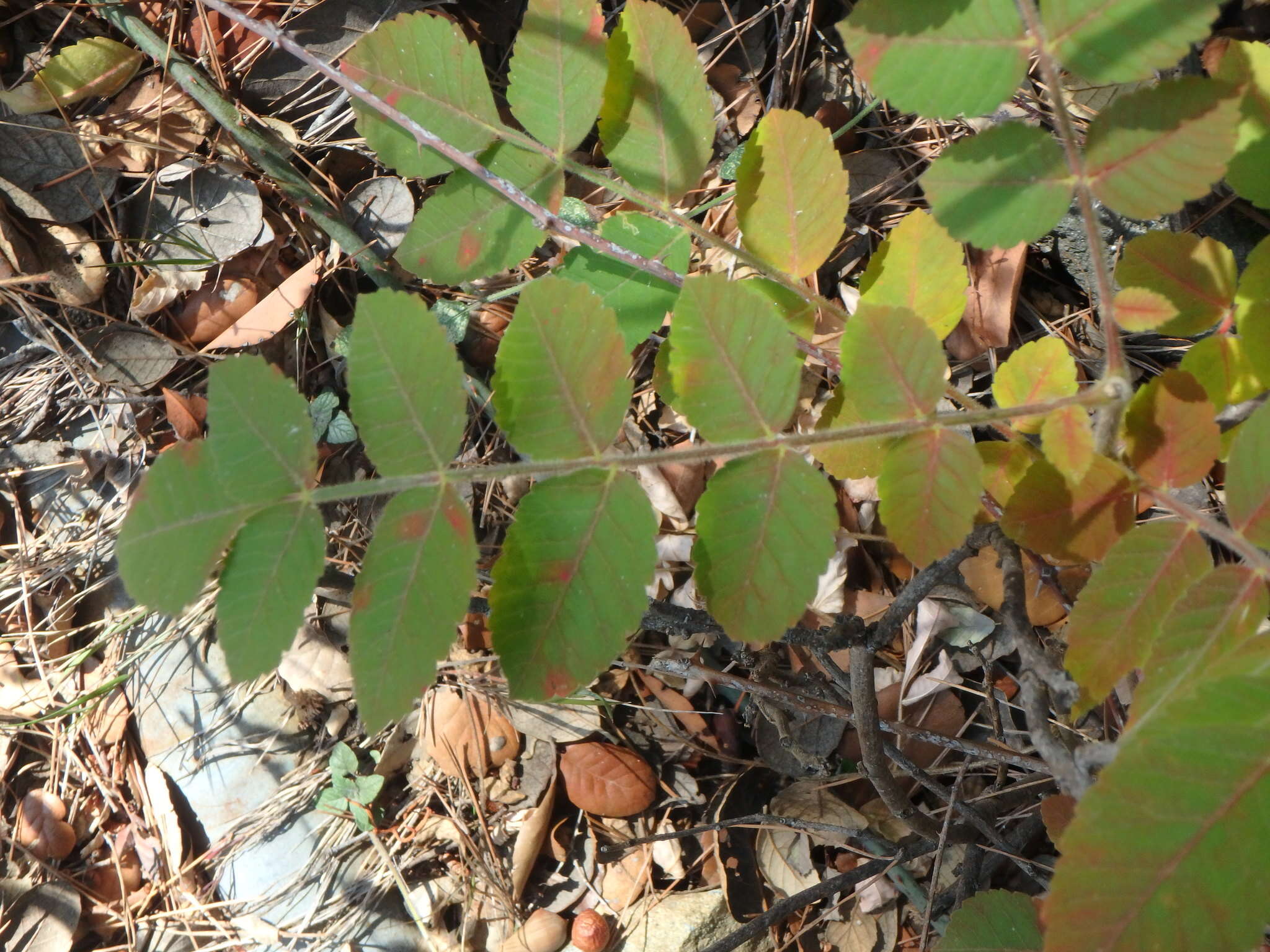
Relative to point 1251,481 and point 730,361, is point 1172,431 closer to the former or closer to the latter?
point 1251,481

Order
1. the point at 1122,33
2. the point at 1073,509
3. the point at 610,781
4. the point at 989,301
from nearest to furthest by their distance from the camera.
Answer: the point at 1122,33
the point at 1073,509
the point at 989,301
the point at 610,781

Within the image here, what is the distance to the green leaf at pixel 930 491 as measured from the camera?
106 cm

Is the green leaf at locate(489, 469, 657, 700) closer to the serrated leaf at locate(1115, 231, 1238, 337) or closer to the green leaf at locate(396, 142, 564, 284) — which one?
the green leaf at locate(396, 142, 564, 284)

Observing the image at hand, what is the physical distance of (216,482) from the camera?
41.6 inches

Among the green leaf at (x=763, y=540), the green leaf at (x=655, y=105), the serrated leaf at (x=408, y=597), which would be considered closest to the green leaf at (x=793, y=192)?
the green leaf at (x=655, y=105)

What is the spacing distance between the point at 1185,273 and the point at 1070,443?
0.45 meters

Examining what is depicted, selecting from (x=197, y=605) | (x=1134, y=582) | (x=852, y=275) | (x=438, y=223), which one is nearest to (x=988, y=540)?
(x=1134, y=582)

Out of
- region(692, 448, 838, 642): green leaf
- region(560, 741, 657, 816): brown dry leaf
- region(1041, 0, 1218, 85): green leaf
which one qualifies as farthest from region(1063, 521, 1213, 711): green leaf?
region(560, 741, 657, 816): brown dry leaf

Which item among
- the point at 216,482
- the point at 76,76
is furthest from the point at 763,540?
the point at 76,76

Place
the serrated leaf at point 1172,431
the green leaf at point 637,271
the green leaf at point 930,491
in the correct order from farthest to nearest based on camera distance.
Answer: the green leaf at point 637,271
the serrated leaf at point 1172,431
the green leaf at point 930,491

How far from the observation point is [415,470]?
3.49 ft

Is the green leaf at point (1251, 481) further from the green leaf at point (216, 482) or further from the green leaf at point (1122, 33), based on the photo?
the green leaf at point (216, 482)

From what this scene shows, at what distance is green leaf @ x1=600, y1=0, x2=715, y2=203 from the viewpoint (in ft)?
4.20

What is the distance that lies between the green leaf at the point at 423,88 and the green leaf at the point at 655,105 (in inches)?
7.4
